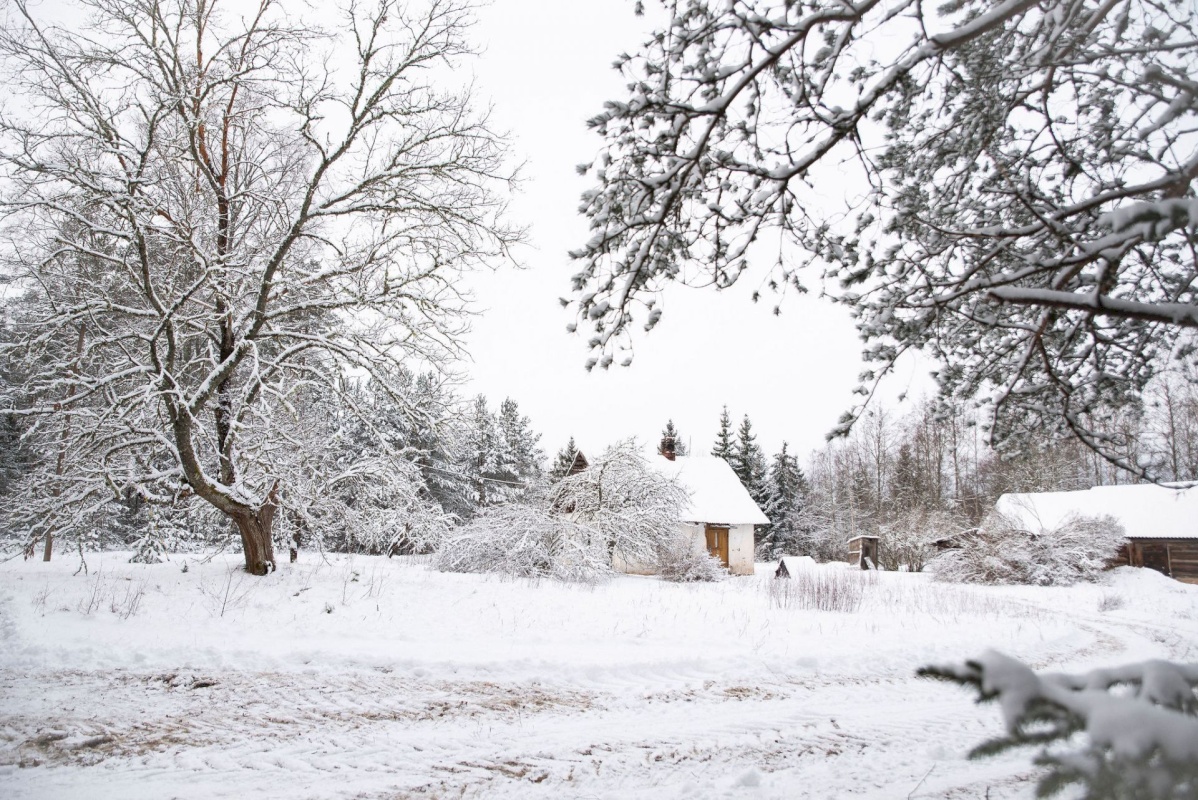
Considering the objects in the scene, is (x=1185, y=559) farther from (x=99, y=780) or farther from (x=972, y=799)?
(x=99, y=780)

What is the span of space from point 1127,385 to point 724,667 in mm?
4947

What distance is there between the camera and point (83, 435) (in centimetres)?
866

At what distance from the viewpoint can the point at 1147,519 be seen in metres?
25.8

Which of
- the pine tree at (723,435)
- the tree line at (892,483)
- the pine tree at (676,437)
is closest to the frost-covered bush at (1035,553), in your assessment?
the tree line at (892,483)

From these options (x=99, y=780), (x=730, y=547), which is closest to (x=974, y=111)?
(x=99, y=780)

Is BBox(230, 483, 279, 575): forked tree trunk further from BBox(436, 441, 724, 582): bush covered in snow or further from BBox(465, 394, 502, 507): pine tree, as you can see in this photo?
BBox(465, 394, 502, 507): pine tree

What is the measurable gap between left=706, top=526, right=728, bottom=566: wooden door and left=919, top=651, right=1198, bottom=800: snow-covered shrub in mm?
28736

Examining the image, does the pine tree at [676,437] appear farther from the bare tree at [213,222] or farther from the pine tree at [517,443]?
the bare tree at [213,222]

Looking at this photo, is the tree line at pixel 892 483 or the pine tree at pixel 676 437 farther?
the pine tree at pixel 676 437

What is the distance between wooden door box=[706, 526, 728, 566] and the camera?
1141 inches

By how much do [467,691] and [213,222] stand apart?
926cm

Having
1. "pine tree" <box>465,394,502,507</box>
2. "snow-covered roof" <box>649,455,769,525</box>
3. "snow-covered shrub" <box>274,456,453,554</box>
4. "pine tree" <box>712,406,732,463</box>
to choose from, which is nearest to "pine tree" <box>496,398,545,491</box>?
"pine tree" <box>465,394,502,507</box>

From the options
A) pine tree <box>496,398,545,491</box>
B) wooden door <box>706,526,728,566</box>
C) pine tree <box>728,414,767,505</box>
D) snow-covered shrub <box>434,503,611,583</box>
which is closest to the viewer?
snow-covered shrub <box>434,503,611,583</box>

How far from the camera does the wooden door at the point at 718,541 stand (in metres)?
29.0
